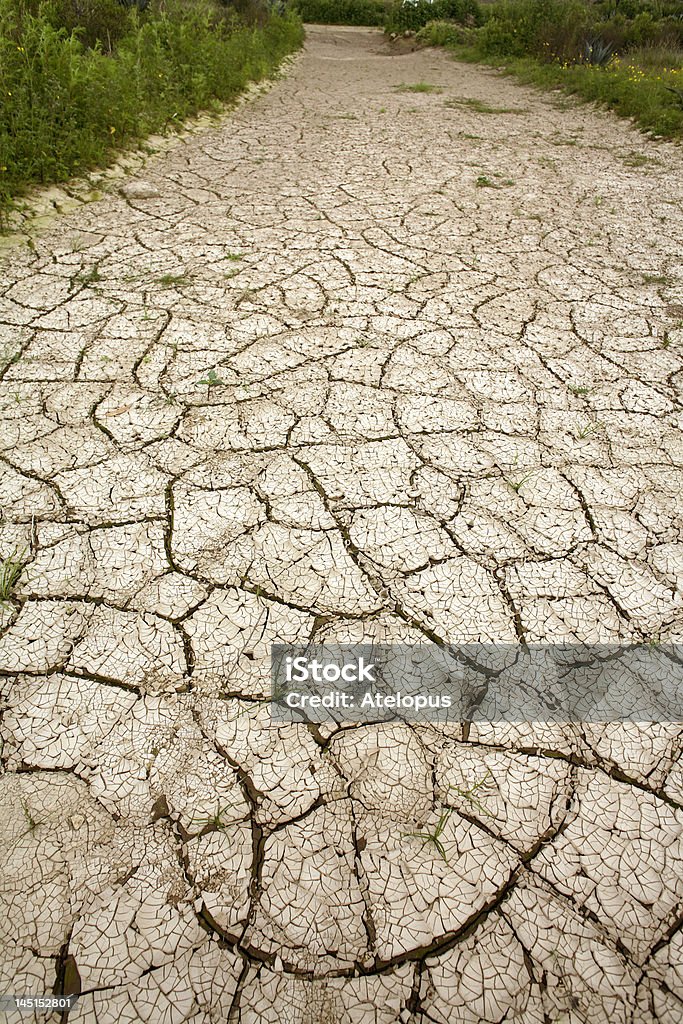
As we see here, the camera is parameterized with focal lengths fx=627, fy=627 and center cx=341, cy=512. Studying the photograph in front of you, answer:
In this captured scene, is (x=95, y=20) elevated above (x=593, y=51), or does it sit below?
below

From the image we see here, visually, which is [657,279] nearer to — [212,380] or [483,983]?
[212,380]

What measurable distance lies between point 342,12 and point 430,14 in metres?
3.62

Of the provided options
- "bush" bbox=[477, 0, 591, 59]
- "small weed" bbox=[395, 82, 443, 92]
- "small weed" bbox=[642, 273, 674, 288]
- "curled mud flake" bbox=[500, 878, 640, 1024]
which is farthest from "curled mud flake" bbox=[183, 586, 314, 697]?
"bush" bbox=[477, 0, 591, 59]

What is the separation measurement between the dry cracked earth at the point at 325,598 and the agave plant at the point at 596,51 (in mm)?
6818

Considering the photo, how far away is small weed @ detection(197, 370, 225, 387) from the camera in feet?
8.55

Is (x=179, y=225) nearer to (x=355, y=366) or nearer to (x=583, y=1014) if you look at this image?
(x=355, y=366)

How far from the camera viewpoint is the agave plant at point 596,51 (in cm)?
873

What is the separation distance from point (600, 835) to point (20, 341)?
285cm

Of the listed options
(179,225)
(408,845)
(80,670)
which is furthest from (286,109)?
(408,845)

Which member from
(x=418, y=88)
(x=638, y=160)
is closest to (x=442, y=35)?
(x=418, y=88)

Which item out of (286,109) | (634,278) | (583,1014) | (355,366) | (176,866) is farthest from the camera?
(286,109)

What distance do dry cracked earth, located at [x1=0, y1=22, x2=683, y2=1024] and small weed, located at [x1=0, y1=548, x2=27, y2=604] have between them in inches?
1.0

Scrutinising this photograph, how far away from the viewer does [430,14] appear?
14234 millimetres

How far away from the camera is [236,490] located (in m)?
2.13
